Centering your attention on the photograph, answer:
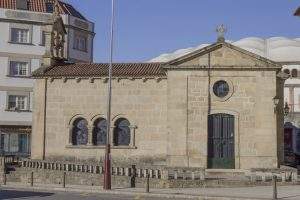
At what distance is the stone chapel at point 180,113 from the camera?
32.6m

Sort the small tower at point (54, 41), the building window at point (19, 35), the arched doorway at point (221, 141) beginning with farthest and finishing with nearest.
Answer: the building window at point (19, 35), the small tower at point (54, 41), the arched doorway at point (221, 141)

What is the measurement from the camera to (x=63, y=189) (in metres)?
25.6

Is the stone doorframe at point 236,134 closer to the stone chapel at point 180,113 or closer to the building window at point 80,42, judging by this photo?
the stone chapel at point 180,113

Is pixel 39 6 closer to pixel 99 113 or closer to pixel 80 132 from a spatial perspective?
pixel 80 132

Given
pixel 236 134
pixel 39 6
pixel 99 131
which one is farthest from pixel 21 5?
pixel 236 134

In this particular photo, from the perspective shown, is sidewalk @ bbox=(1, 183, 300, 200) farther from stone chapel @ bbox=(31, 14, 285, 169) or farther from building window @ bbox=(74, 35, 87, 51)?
building window @ bbox=(74, 35, 87, 51)

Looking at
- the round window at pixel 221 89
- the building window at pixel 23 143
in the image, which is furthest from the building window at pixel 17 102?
the round window at pixel 221 89

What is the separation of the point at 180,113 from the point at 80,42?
2874 cm

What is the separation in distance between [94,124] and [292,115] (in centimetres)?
3085

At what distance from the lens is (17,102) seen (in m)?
52.7

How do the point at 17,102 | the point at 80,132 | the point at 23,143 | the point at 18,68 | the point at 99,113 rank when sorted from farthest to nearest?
the point at 18,68, the point at 17,102, the point at 23,143, the point at 80,132, the point at 99,113

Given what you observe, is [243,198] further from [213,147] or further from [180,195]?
[213,147]

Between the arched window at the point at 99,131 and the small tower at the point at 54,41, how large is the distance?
20.3 ft

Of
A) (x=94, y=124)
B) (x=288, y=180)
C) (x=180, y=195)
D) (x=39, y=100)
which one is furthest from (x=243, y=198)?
(x=39, y=100)
